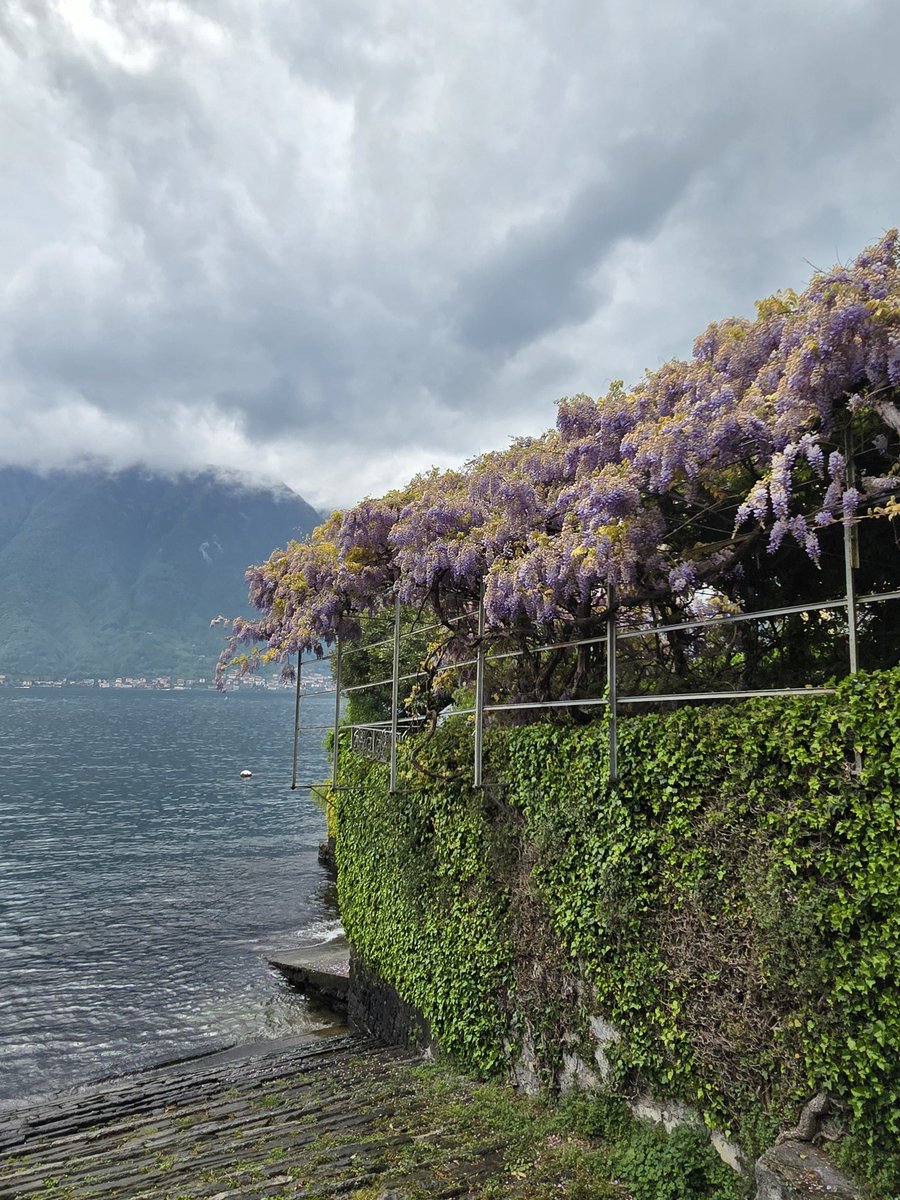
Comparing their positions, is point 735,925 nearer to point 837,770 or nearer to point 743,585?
point 837,770

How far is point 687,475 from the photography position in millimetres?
6746

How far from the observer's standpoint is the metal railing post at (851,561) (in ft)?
17.4

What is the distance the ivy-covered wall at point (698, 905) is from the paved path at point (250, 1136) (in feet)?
4.69

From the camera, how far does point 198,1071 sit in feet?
41.3

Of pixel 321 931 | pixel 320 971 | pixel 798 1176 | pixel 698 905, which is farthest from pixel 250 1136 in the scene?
pixel 321 931

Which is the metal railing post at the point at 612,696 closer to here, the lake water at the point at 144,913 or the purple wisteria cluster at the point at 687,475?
the purple wisteria cluster at the point at 687,475

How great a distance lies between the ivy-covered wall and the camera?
16.2 ft

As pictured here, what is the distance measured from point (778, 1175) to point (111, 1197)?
6.52 meters

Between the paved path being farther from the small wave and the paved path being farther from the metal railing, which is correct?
the small wave

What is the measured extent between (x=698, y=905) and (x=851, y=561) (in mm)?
3077

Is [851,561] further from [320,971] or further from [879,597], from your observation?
[320,971]

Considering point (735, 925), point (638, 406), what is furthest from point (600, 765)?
point (638, 406)

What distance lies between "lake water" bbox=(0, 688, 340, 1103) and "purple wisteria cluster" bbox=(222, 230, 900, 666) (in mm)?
11784

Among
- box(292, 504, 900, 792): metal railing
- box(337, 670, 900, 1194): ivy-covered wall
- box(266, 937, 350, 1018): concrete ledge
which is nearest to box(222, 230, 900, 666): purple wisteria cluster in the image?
box(292, 504, 900, 792): metal railing
